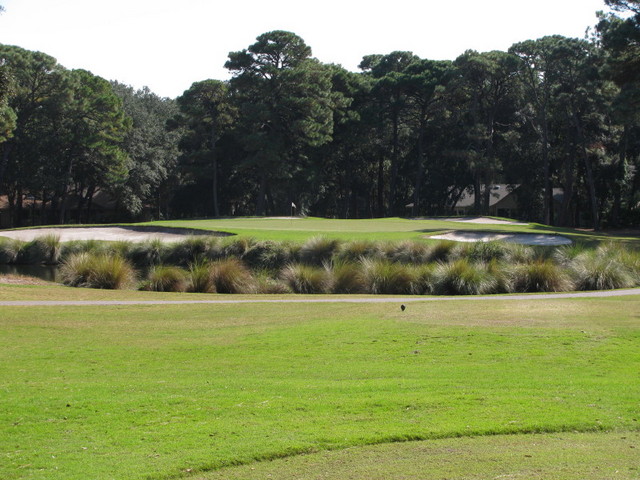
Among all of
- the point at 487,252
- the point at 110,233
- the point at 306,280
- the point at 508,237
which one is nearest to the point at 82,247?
the point at 110,233

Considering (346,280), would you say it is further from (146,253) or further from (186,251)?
(146,253)

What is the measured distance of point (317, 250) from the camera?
25.0 m

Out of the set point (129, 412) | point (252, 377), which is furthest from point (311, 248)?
point (129, 412)

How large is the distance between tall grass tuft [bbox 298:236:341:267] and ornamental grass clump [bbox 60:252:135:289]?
5.93 m

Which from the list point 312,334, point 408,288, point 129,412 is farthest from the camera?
point 408,288

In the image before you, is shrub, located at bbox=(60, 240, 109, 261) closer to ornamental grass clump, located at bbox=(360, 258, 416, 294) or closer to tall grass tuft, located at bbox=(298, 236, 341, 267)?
tall grass tuft, located at bbox=(298, 236, 341, 267)

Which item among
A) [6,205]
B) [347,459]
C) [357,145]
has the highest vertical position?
[357,145]

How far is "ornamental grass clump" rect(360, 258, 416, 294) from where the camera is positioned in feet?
70.2

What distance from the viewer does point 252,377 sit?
861 cm

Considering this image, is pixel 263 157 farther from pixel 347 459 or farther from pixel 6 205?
pixel 347 459

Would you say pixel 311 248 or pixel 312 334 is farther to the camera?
pixel 311 248

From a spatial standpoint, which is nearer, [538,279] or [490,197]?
[538,279]

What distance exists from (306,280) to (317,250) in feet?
11.5

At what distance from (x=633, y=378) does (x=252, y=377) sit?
451 centimetres
